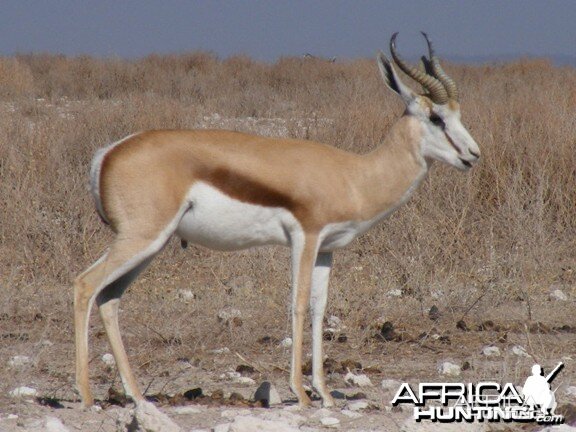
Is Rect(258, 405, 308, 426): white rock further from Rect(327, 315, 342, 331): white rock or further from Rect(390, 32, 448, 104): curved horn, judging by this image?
Rect(327, 315, 342, 331): white rock

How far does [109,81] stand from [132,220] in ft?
57.2

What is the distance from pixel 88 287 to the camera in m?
5.08

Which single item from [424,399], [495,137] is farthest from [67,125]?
[424,399]

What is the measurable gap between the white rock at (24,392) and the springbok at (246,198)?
0.35 m

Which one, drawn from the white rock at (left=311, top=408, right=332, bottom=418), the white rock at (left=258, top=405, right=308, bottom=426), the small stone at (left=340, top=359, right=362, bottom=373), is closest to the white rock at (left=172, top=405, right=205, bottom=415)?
the white rock at (left=258, top=405, right=308, bottom=426)

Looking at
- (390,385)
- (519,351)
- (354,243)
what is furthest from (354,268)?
(390,385)

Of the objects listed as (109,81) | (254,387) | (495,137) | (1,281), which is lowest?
(254,387)

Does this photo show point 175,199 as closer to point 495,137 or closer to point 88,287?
point 88,287

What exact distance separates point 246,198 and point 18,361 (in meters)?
1.72

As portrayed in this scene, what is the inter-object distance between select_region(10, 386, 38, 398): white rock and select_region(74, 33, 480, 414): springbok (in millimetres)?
349

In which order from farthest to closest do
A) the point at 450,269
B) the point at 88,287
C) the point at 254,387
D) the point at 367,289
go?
the point at 450,269 → the point at 367,289 → the point at 254,387 → the point at 88,287

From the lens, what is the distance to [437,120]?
5582 millimetres

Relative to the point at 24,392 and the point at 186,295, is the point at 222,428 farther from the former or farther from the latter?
the point at 186,295

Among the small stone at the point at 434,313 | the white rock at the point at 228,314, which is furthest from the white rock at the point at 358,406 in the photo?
the small stone at the point at 434,313
